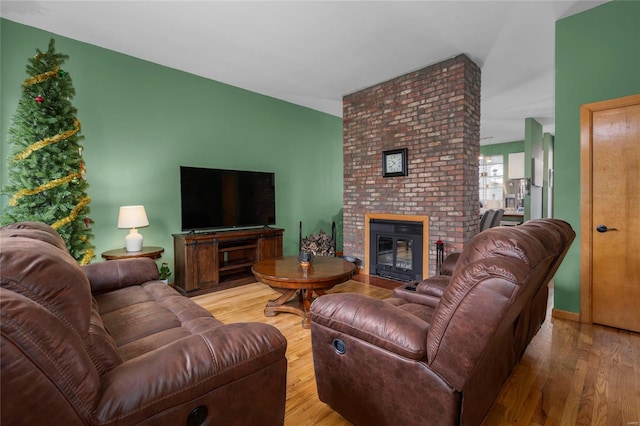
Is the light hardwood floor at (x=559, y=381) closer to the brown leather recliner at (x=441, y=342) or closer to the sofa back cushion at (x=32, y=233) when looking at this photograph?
the brown leather recliner at (x=441, y=342)

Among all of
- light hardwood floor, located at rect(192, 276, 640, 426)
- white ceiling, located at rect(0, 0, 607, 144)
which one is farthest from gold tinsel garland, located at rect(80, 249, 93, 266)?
white ceiling, located at rect(0, 0, 607, 144)

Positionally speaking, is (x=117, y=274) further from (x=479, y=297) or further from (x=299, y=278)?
(x=479, y=297)

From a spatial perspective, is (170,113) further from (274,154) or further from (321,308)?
(321,308)

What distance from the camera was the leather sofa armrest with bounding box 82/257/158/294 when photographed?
209cm

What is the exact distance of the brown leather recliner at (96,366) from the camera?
0.66 metres

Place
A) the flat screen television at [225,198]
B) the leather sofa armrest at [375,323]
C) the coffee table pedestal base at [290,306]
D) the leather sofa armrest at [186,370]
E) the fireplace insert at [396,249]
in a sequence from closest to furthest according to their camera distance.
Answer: the leather sofa armrest at [186,370], the leather sofa armrest at [375,323], the coffee table pedestal base at [290,306], the flat screen television at [225,198], the fireplace insert at [396,249]

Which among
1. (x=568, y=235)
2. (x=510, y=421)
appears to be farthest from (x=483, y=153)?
(x=510, y=421)

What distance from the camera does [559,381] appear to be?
1838 millimetres

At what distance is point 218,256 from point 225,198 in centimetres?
82

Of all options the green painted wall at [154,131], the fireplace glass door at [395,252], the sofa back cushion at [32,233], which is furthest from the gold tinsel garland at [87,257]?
the fireplace glass door at [395,252]

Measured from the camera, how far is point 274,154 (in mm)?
5043

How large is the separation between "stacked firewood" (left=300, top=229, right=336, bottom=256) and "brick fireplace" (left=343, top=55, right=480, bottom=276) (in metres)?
0.52

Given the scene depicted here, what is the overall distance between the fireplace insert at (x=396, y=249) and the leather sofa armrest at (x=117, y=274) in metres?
3.06

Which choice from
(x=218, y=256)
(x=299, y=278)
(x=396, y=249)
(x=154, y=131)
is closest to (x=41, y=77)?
(x=154, y=131)
